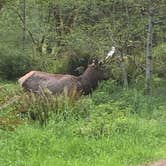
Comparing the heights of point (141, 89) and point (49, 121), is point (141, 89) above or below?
below

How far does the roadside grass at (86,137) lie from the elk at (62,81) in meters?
2.49

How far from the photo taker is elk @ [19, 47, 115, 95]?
595 inches

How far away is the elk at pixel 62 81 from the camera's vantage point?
1512 centimetres

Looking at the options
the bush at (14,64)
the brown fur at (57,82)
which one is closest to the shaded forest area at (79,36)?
the bush at (14,64)

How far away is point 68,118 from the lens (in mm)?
11102

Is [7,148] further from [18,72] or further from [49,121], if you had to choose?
[18,72]

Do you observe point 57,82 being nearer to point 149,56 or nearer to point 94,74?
point 94,74

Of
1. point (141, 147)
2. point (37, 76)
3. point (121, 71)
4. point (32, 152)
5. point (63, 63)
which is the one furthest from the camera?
point (63, 63)

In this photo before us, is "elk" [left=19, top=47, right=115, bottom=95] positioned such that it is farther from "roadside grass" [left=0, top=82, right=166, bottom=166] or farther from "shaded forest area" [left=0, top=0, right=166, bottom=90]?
"roadside grass" [left=0, top=82, right=166, bottom=166]

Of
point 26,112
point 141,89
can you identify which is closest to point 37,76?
point 141,89

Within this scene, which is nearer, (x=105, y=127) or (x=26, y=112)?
(x=105, y=127)

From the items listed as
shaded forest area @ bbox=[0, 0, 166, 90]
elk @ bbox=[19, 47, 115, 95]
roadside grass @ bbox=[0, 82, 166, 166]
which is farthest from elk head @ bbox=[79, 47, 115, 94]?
roadside grass @ bbox=[0, 82, 166, 166]

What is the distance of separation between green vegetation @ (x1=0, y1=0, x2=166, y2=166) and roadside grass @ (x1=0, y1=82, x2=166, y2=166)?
0.02 metres

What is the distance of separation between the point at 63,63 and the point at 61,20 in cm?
262
